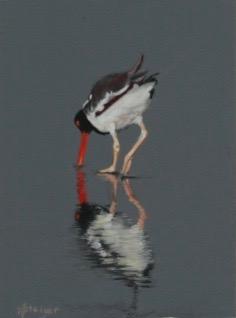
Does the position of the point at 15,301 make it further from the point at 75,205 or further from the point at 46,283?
the point at 75,205

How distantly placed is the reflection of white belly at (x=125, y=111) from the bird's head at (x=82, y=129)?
0.13ft

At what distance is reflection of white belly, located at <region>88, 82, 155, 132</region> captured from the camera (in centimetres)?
609

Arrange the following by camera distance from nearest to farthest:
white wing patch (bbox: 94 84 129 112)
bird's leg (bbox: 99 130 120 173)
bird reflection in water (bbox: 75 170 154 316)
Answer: bird reflection in water (bbox: 75 170 154 316), bird's leg (bbox: 99 130 120 173), white wing patch (bbox: 94 84 129 112)

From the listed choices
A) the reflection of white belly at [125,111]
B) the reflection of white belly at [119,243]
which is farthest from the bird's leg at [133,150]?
the reflection of white belly at [119,243]

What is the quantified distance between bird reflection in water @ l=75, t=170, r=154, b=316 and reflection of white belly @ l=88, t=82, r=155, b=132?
546mm

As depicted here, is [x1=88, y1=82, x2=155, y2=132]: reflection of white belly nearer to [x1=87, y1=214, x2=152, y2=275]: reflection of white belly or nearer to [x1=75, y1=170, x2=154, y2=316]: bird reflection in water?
[x1=75, y1=170, x2=154, y2=316]: bird reflection in water

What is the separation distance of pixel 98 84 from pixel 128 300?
5.07 feet

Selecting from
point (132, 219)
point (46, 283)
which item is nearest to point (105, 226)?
point (132, 219)

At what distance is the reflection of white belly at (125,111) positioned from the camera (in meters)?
6.09

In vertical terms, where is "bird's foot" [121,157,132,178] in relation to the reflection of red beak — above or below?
below

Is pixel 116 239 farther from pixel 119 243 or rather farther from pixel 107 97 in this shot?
pixel 107 97

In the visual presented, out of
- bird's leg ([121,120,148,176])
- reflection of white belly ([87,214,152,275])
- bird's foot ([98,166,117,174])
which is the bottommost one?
reflection of white belly ([87,214,152,275])

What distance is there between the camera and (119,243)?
17.0 feet

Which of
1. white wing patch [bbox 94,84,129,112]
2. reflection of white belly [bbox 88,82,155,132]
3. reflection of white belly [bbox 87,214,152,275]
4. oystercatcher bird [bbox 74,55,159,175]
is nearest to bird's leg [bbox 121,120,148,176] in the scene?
oystercatcher bird [bbox 74,55,159,175]
